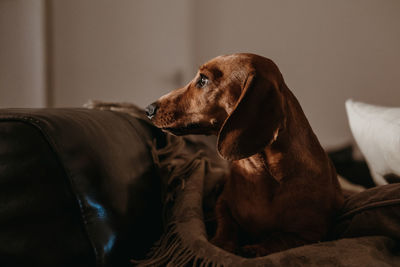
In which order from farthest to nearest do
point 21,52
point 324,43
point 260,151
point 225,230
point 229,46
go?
point 229,46 → point 324,43 → point 21,52 → point 225,230 → point 260,151

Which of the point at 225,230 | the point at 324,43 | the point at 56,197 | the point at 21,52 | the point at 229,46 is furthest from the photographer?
the point at 229,46

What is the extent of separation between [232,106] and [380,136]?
0.43 metres

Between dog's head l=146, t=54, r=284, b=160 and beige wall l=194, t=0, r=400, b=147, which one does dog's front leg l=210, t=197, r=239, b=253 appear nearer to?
dog's head l=146, t=54, r=284, b=160

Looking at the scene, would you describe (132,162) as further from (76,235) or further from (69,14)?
(69,14)

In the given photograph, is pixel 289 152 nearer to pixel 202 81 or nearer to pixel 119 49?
pixel 202 81

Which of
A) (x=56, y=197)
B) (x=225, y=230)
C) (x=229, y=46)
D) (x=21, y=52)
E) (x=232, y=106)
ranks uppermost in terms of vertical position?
(x=229, y=46)

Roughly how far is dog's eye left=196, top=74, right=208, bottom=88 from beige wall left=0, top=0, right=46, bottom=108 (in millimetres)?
1363

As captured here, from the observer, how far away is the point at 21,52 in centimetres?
159

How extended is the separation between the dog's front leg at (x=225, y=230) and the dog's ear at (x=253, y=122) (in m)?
0.19

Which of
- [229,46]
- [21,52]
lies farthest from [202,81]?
[229,46]

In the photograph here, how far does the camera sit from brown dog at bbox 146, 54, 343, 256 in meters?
0.56

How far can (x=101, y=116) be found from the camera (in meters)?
0.61

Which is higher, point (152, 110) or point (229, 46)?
point (229, 46)

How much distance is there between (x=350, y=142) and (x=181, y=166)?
1857 millimetres
